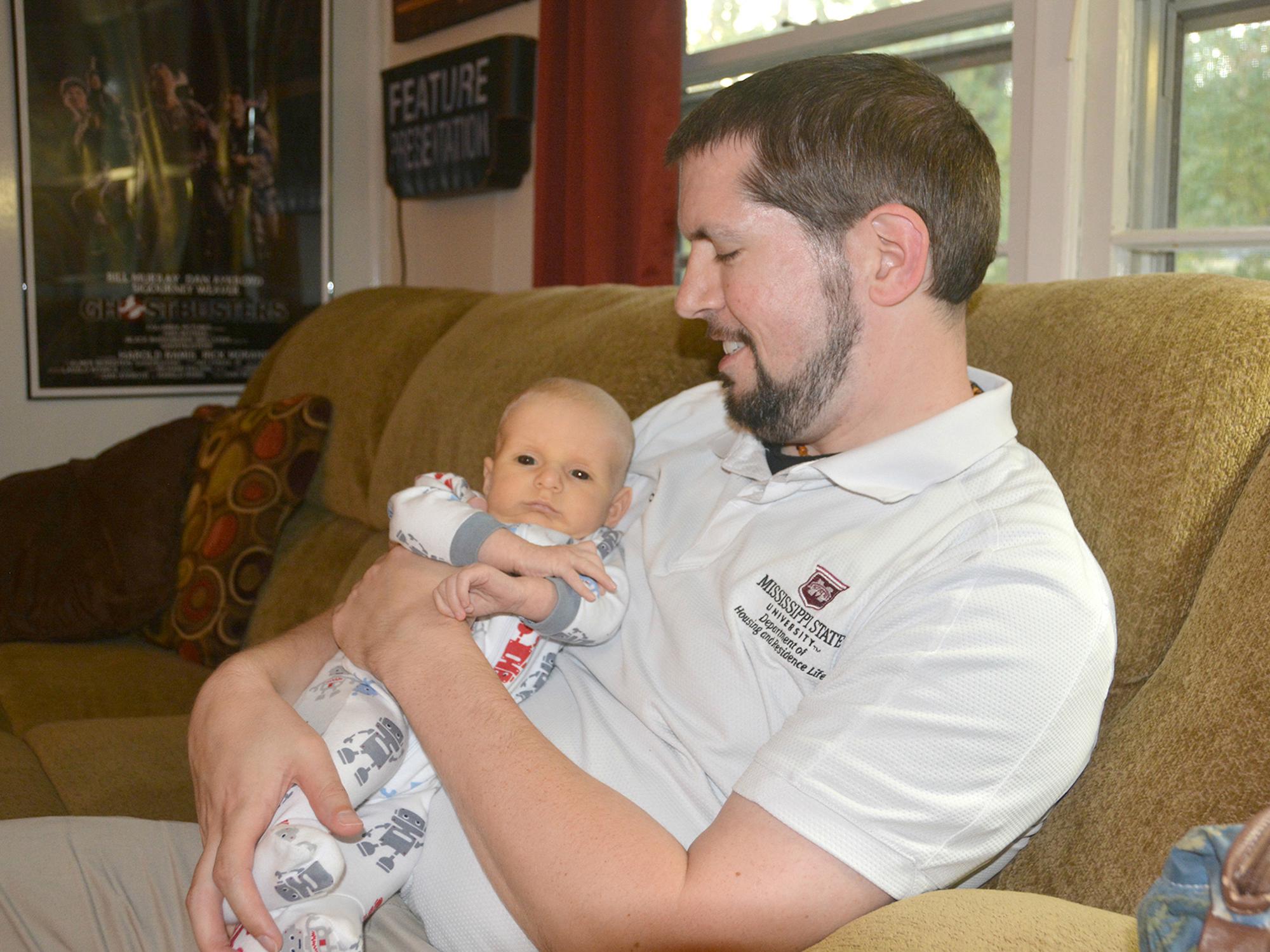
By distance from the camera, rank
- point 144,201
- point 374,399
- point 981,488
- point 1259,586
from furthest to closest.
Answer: point 144,201
point 374,399
point 981,488
point 1259,586

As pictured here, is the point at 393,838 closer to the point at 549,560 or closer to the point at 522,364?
the point at 549,560

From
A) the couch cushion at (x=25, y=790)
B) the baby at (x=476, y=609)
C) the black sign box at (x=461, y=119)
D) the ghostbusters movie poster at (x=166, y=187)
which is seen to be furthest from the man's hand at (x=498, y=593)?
the ghostbusters movie poster at (x=166, y=187)

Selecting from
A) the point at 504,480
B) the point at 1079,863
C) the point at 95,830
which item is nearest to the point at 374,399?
the point at 504,480

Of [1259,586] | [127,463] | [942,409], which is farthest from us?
[127,463]

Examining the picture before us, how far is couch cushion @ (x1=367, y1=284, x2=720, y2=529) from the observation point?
1.67 meters

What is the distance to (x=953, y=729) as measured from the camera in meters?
0.86

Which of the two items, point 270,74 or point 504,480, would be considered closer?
point 504,480

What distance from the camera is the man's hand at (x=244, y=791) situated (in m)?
1.04

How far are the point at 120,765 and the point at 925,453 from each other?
1.37m

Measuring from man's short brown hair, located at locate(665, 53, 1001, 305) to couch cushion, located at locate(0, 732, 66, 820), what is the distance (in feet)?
4.35

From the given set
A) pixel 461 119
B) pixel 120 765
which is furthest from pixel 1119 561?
pixel 461 119

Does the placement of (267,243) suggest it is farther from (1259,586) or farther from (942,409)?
(1259,586)

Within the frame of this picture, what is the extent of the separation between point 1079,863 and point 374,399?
5.73ft

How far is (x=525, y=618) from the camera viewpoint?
1209 millimetres
